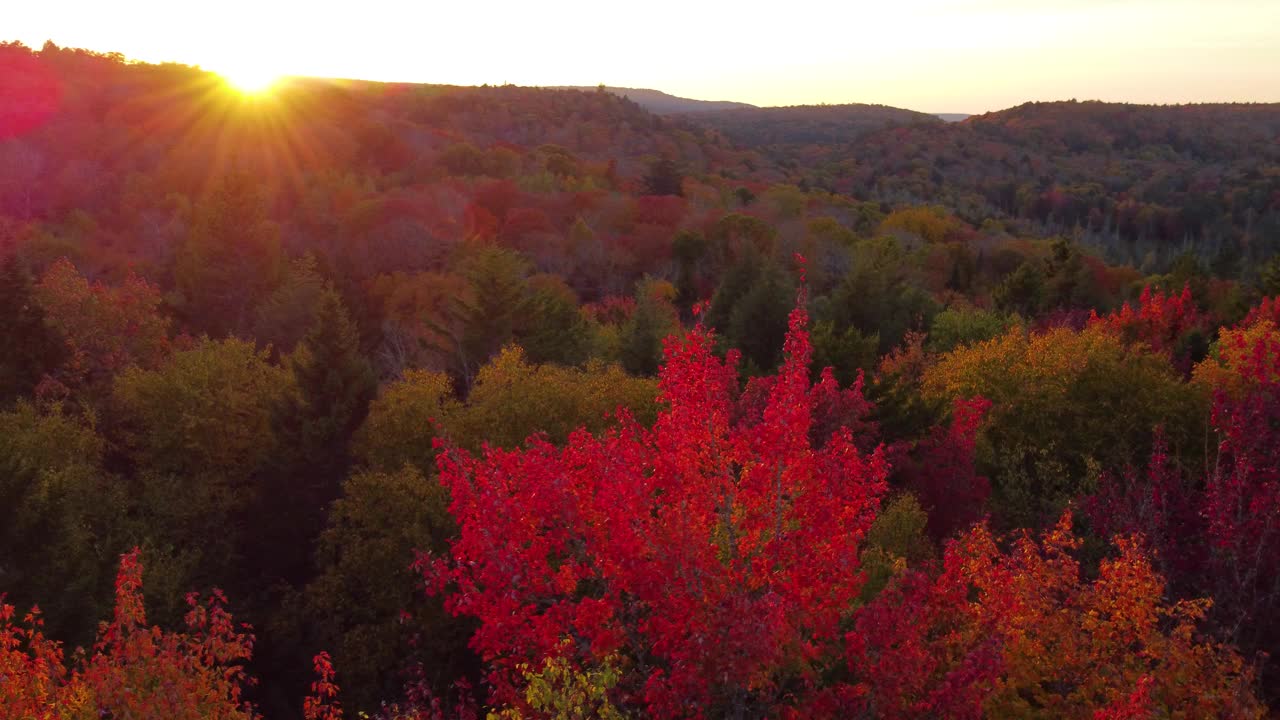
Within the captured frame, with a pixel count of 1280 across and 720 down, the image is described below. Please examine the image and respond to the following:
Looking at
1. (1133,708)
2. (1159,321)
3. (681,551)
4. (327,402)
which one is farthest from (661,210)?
(1133,708)

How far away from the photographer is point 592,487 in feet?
48.5

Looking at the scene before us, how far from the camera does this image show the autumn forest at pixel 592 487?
13.2 metres

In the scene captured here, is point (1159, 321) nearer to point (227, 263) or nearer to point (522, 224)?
point (522, 224)

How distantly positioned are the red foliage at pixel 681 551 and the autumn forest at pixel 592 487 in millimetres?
73

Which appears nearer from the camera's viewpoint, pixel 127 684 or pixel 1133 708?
pixel 1133 708

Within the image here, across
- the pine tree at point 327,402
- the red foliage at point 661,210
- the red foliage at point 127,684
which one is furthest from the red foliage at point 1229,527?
the red foliage at point 661,210

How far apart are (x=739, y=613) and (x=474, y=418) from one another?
49.6 feet

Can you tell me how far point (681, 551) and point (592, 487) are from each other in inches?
105

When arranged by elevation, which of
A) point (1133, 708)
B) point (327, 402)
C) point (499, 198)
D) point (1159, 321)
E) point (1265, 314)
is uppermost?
point (499, 198)

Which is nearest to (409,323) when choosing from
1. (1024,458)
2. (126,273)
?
(126,273)

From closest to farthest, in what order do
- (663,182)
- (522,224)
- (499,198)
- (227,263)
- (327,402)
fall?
(327,402)
(227,263)
(522,224)
(499,198)
(663,182)

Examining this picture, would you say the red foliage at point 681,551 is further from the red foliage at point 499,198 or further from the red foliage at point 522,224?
the red foliage at point 499,198

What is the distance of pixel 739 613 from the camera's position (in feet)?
38.1

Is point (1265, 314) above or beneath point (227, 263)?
above
